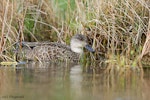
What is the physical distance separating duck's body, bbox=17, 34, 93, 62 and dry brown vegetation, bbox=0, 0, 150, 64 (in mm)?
175

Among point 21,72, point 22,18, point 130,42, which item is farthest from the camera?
point 22,18

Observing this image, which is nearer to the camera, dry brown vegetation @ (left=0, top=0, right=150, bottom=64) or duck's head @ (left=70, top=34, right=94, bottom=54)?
dry brown vegetation @ (left=0, top=0, right=150, bottom=64)

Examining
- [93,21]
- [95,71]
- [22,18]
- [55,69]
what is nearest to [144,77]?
[95,71]

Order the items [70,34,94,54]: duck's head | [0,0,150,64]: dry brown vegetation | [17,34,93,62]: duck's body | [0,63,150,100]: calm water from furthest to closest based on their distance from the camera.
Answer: [17,34,93,62]: duck's body
[70,34,94,54]: duck's head
[0,0,150,64]: dry brown vegetation
[0,63,150,100]: calm water

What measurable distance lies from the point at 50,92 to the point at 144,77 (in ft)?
4.68

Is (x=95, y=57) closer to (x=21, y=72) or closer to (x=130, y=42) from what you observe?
(x=130, y=42)

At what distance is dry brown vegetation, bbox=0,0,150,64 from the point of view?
8.23 metres

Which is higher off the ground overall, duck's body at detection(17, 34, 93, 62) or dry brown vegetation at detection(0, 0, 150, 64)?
dry brown vegetation at detection(0, 0, 150, 64)

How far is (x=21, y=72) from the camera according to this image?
7395 mm

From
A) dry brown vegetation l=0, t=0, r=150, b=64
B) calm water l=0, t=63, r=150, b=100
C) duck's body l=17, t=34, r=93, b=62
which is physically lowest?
calm water l=0, t=63, r=150, b=100

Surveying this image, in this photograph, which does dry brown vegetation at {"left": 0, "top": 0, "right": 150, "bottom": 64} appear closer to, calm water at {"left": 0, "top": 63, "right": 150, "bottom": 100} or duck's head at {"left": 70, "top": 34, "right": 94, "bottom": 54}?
duck's head at {"left": 70, "top": 34, "right": 94, "bottom": 54}

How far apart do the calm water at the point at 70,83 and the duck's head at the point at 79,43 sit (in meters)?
0.73

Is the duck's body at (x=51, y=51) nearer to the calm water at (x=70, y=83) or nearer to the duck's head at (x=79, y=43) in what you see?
the duck's head at (x=79, y=43)

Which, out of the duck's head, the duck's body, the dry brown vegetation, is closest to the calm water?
the dry brown vegetation
